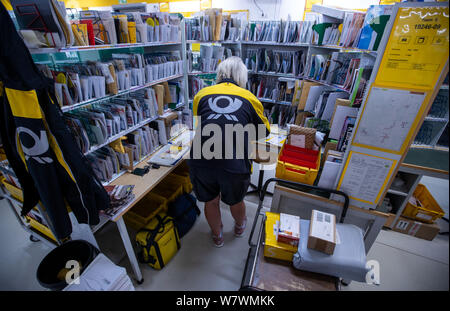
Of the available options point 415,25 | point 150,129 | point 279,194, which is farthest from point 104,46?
point 415,25

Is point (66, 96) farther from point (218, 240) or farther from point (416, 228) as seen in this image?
point (416, 228)

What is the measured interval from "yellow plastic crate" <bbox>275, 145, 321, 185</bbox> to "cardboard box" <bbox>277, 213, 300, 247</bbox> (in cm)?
30

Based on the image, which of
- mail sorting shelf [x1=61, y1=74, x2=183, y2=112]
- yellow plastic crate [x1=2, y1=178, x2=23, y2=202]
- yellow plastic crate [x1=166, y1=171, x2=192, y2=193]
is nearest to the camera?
mail sorting shelf [x1=61, y1=74, x2=183, y2=112]

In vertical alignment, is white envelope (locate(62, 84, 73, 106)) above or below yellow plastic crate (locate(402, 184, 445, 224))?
above

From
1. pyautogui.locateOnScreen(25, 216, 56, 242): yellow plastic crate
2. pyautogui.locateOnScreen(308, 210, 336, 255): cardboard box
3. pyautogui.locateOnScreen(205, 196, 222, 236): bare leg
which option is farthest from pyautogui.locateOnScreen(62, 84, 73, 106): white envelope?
pyautogui.locateOnScreen(308, 210, 336, 255): cardboard box

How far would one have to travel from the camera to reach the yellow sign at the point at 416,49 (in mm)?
897

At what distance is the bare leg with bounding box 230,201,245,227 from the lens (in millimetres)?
2102

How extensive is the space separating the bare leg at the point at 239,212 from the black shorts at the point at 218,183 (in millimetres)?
278

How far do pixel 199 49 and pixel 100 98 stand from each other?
60.0 inches

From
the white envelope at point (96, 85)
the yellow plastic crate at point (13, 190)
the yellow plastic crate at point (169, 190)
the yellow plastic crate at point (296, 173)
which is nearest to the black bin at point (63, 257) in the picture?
the yellow plastic crate at point (13, 190)

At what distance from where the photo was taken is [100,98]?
1.59m

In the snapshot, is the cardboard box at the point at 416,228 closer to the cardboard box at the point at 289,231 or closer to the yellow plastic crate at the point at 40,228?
the cardboard box at the point at 289,231

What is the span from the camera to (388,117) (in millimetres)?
1108

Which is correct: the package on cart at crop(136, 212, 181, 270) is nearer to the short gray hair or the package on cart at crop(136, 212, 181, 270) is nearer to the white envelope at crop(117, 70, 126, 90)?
the white envelope at crop(117, 70, 126, 90)
